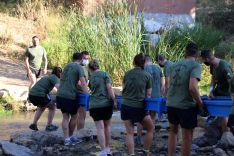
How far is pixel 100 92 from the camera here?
876 centimetres

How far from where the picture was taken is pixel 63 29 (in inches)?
725

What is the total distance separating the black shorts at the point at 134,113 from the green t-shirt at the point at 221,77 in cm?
161

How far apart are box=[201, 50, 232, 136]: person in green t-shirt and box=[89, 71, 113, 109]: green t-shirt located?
5.58 feet

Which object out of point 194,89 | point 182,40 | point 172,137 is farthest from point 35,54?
point 194,89

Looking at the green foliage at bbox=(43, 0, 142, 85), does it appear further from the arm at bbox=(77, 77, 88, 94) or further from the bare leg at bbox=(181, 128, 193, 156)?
the bare leg at bbox=(181, 128, 193, 156)

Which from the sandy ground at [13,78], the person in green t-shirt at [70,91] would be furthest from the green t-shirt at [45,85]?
the sandy ground at [13,78]

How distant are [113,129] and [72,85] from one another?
239cm

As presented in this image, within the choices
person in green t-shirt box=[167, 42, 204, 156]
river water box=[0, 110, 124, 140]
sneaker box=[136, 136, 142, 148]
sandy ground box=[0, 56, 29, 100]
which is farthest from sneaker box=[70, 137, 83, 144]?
sandy ground box=[0, 56, 29, 100]

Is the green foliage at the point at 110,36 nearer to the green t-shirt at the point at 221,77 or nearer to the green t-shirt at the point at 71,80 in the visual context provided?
the green t-shirt at the point at 71,80

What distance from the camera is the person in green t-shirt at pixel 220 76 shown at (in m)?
9.05

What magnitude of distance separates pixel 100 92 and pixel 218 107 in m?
2.04

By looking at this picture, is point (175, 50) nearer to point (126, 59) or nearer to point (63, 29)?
point (126, 59)

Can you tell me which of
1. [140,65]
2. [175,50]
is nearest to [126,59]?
[175,50]

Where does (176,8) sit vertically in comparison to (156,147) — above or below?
above
